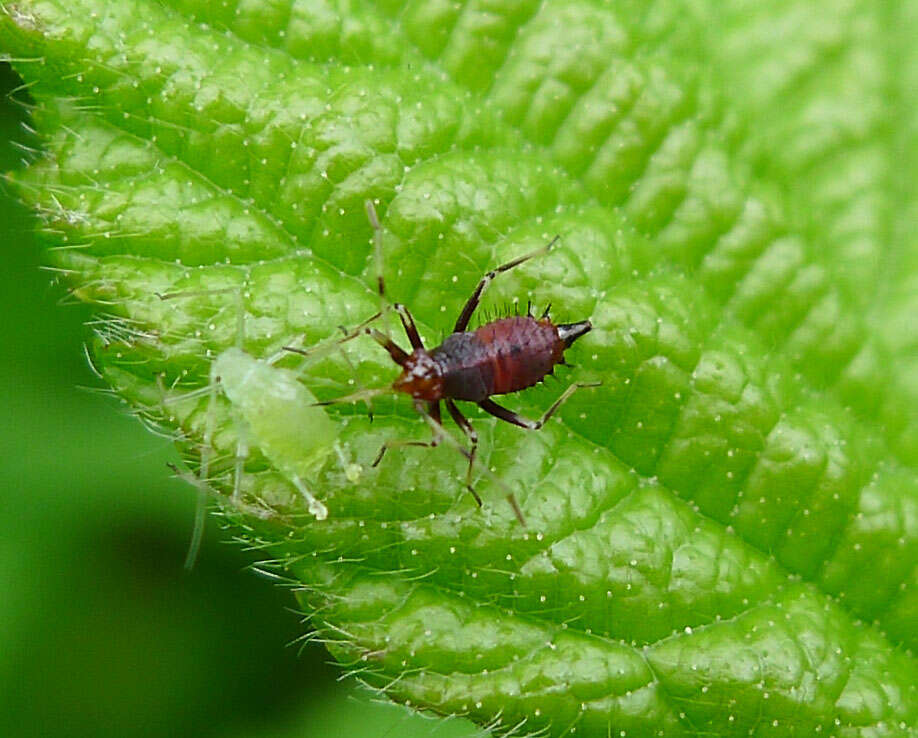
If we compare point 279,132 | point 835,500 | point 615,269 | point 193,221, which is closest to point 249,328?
point 193,221

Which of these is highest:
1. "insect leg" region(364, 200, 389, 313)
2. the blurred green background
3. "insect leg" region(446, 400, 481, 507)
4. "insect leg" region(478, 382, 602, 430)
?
"insect leg" region(364, 200, 389, 313)

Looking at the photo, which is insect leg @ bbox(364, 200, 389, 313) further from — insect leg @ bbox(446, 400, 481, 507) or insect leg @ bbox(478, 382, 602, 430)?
insect leg @ bbox(478, 382, 602, 430)

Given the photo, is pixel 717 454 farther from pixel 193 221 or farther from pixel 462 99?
pixel 193 221

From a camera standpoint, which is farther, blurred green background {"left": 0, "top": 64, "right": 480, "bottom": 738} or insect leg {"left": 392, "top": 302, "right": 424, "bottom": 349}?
blurred green background {"left": 0, "top": 64, "right": 480, "bottom": 738}

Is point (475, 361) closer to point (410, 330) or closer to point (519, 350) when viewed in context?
point (519, 350)

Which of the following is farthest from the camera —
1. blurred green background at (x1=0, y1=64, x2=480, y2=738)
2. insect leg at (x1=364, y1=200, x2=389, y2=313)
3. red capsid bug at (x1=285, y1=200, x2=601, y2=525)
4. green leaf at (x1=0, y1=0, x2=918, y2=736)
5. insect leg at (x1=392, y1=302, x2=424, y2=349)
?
blurred green background at (x1=0, y1=64, x2=480, y2=738)

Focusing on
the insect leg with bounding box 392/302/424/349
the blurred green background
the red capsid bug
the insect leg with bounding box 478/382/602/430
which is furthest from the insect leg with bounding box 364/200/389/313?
the blurred green background
